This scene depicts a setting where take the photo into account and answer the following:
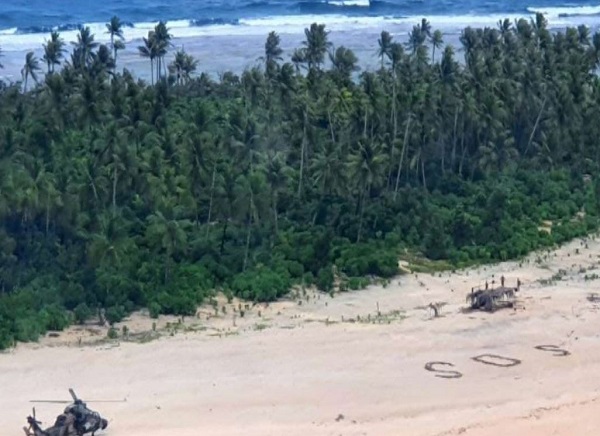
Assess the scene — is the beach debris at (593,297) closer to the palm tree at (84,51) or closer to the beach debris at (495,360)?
the beach debris at (495,360)

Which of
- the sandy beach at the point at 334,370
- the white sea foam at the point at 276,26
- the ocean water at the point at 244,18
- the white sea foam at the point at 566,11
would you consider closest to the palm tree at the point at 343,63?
the ocean water at the point at 244,18

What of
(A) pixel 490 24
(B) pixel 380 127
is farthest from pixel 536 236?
(A) pixel 490 24

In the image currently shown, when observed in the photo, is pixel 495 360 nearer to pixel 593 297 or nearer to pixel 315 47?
pixel 593 297

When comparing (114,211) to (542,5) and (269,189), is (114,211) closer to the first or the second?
(269,189)

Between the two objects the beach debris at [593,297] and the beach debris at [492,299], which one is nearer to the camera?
the beach debris at [492,299]

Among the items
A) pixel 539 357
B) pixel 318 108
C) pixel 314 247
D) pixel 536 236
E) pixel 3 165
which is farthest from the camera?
pixel 318 108

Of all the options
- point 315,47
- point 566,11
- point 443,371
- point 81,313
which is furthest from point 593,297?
point 566,11
